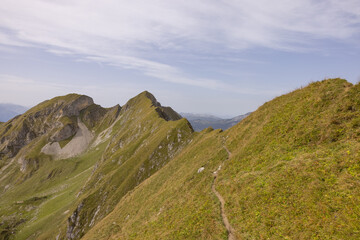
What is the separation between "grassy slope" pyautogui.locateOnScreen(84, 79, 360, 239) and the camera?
14.7 meters

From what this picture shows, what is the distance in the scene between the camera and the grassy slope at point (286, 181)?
14.7 metres

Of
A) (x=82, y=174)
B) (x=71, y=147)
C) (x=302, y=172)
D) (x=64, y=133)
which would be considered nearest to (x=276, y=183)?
(x=302, y=172)

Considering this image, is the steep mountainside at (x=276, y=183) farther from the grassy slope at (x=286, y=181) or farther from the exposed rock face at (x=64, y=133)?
the exposed rock face at (x=64, y=133)

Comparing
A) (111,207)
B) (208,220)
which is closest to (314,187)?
(208,220)

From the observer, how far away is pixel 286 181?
18906mm

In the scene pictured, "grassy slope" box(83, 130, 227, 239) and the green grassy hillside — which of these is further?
the green grassy hillside

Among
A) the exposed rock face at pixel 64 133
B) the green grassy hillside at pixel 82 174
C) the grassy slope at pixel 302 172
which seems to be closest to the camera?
the grassy slope at pixel 302 172

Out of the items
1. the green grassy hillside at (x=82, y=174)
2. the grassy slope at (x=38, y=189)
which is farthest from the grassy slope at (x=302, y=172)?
the grassy slope at (x=38, y=189)

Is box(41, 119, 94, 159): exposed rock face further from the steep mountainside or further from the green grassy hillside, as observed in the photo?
the steep mountainside

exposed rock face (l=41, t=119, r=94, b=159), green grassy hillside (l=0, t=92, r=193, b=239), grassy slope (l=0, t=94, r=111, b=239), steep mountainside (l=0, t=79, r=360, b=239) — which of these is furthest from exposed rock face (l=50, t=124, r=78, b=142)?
steep mountainside (l=0, t=79, r=360, b=239)

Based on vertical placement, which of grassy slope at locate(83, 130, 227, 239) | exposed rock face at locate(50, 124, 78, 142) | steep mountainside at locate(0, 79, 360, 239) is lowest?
exposed rock face at locate(50, 124, 78, 142)

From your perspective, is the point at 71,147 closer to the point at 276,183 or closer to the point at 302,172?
the point at 276,183

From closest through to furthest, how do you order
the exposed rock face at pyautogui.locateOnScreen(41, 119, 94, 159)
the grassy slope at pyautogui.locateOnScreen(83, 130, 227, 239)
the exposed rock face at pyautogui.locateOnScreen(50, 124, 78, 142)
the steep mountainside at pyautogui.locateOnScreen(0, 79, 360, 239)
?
the steep mountainside at pyautogui.locateOnScreen(0, 79, 360, 239)
the grassy slope at pyautogui.locateOnScreen(83, 130, 227, 239)
the exposed rock face at pyautogui.locateOnScreen(41, 119, 94, 159)
the exposed rock face at pyautogui.locateOnScreen(50, 124, 78, 142)

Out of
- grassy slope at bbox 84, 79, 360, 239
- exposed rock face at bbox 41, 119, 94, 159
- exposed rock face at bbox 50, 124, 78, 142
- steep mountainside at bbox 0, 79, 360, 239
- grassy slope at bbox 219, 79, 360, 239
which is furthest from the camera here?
exposed rock face at bbox 50, 124, 78, 142
